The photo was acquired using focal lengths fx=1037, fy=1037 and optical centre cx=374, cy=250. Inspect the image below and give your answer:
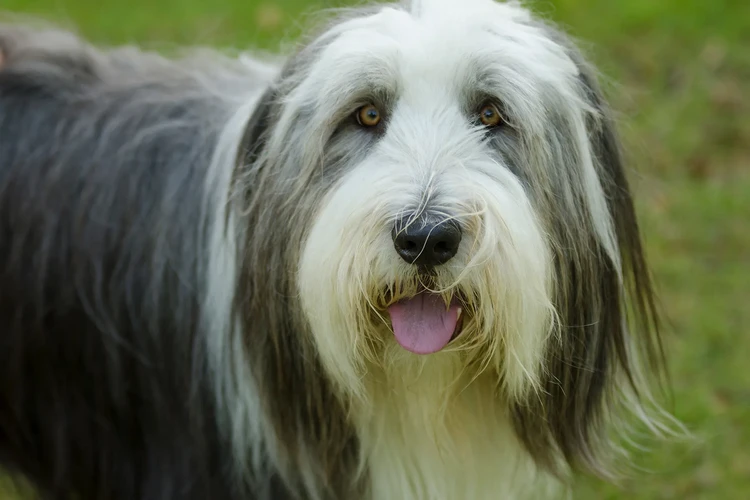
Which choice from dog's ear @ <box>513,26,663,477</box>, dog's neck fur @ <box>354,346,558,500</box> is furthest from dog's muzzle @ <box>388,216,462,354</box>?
dog's ear @ <box>513,26,663,477</box>

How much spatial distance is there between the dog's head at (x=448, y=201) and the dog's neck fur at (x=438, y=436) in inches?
2.2

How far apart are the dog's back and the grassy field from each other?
21.0 inches

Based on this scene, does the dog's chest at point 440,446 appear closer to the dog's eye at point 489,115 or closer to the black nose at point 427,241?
the black nose at point 427,241

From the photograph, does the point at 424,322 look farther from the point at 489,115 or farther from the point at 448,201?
the point at 489,115

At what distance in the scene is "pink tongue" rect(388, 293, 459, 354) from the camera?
214 cm

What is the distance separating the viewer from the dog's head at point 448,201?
6.60ft

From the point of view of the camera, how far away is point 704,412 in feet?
13.1

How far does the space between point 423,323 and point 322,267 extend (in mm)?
251

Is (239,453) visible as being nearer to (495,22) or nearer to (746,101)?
(495,22)

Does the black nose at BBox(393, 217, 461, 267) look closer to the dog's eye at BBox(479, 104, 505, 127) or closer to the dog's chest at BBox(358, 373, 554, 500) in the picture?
the dog's eye at BBox(479, 104, 505, 127)

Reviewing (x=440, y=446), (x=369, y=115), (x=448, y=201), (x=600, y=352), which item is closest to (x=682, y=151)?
(x=600, y=352)

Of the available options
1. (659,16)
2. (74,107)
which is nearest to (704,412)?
(74,107)

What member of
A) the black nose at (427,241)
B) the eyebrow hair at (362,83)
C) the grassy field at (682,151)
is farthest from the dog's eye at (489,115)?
the grassy field at (682,151)

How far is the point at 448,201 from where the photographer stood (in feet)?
6.50
